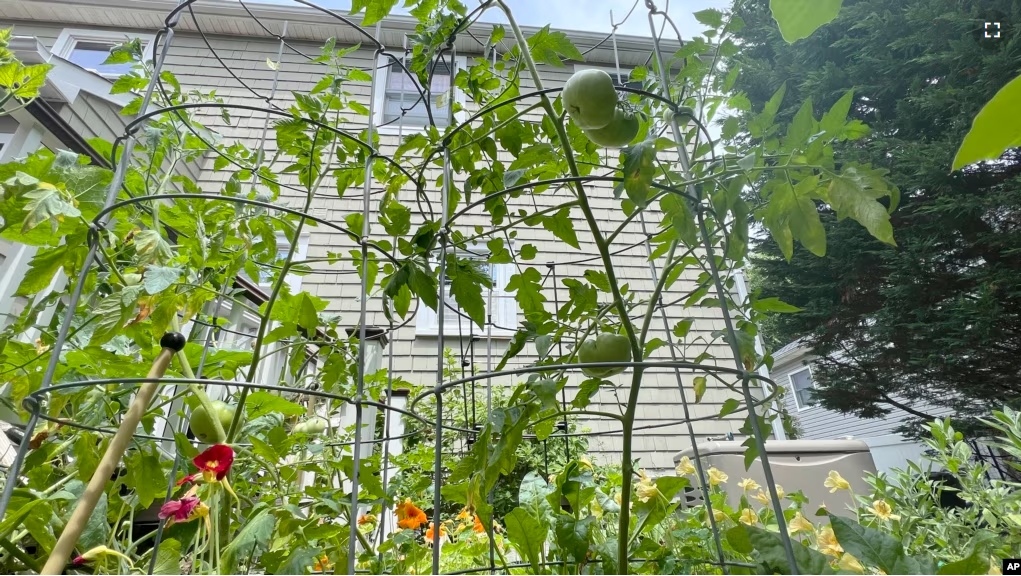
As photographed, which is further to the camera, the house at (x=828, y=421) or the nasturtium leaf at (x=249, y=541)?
the house at (x=828, y=421)

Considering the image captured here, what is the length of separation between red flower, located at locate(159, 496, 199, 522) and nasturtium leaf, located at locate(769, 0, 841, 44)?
1002 mm

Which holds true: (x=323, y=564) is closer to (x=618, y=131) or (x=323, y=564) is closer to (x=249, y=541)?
(x=249, y=541)

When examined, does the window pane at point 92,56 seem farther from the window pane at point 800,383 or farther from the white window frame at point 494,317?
the window pane at point 800,383

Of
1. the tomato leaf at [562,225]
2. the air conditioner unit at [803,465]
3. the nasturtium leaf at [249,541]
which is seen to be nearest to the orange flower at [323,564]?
the nasturtium leaf at [249,541]

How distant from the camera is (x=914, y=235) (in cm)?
601

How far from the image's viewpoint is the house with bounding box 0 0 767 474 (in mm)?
4070

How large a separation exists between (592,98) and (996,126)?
772 mm

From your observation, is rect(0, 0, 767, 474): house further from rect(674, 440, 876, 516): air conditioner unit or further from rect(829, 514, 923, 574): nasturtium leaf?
rect(829, 514, 923, 574): nasturtium leaf

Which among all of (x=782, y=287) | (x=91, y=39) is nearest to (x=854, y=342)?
(x=782, y=287)

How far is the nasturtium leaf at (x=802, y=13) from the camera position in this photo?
0.26m

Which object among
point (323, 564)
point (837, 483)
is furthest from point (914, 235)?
point (323, 564)

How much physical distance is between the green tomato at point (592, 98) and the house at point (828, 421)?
7634 mm

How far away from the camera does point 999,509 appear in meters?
1.29

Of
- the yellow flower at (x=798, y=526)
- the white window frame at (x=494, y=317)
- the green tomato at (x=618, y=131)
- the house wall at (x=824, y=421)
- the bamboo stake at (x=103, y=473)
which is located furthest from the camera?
the house wall at (x=824, y=421)
